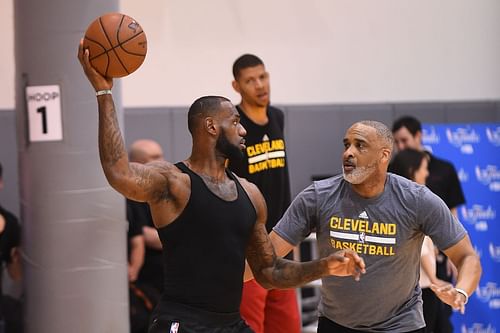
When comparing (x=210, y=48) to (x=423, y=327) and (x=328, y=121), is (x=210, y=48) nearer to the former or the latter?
(x=328, y=121)

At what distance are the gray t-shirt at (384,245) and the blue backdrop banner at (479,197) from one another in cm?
434

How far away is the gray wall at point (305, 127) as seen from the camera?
27.6 feet

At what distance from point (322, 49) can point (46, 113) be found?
3961 mm

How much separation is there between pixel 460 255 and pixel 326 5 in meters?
5.19

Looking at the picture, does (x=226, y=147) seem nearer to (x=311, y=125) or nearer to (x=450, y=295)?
(x=450, y=295)

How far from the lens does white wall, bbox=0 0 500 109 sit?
29.8ft

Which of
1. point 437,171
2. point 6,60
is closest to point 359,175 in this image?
point 437,171

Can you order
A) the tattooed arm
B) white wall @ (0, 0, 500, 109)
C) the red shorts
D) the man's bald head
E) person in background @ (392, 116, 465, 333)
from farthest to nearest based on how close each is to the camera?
1. white wall @ (0, 0, 500, 109)
2. person in background @ (392, 116, 465, 333)
3. the man's bald head
4. the red shorts
5. the tattooed arm

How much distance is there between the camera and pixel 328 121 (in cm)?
979

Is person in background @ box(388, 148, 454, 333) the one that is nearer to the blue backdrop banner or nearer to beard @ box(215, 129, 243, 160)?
the blue backdrop banner

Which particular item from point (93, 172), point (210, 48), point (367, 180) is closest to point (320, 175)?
point (210, 48)

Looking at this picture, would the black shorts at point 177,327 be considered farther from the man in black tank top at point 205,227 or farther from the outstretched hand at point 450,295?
the outstretched hand at point 450,295

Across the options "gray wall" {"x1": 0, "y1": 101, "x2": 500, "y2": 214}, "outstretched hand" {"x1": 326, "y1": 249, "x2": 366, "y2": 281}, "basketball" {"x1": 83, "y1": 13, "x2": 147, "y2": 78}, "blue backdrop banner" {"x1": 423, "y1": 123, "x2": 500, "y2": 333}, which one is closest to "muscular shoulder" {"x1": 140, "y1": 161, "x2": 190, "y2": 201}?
"basketball" {"x1": 83, "y1": 13, "x2": 147, "y2": 78}

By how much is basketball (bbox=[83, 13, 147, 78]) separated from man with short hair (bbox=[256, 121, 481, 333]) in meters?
1.25
